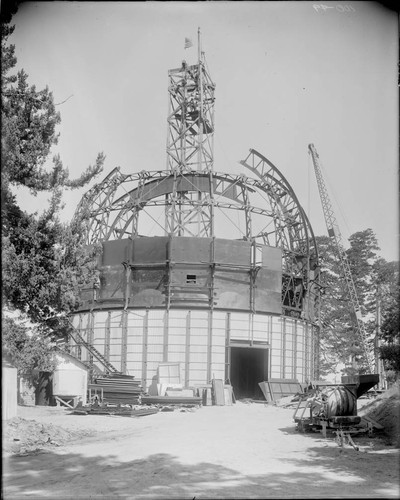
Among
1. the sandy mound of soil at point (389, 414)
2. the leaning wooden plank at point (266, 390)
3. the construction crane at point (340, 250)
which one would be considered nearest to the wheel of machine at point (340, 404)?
the sandy mound of soil at point (389, 414)

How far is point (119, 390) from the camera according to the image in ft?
84.3

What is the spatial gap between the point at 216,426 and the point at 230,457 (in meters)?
6.46

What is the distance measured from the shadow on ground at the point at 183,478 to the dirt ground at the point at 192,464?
2 centimetres

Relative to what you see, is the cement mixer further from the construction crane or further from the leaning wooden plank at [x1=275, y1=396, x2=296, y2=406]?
the construction crane

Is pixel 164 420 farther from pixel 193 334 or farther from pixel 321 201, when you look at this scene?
pixel 321 201

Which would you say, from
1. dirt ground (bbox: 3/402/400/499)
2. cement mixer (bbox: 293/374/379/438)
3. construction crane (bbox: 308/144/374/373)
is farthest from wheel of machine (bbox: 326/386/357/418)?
construction crane (bbox: 308/144/374/373)

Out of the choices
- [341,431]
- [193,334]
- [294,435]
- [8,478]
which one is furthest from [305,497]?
[193,334]

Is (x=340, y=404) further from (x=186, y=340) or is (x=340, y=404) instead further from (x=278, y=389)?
(x=186, y=340)

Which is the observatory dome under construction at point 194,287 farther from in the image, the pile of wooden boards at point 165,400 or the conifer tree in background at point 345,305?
the conifer tree in background at point 345,305

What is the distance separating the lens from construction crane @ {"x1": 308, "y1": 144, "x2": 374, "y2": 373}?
180 ft

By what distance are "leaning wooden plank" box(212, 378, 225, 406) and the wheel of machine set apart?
42.8ft

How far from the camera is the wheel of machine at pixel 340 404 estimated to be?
53.6ft

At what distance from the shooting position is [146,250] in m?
33.9

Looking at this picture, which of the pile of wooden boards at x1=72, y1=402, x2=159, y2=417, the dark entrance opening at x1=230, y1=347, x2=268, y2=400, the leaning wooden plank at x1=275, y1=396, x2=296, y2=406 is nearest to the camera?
the pile of wooden boards at x1=72, y1=402, x2=159, y2=417
